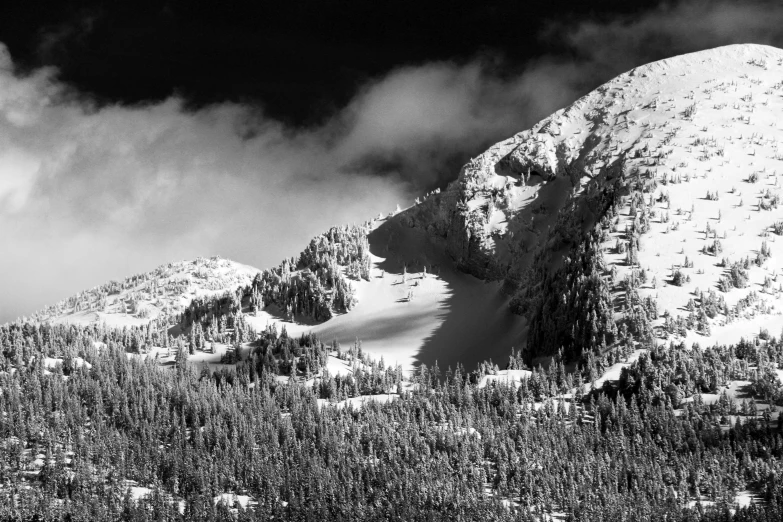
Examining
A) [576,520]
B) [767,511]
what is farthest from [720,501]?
[576,520]

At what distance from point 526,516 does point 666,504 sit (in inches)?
1212

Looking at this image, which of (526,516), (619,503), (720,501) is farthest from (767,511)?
(526,516)

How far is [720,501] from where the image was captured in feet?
645

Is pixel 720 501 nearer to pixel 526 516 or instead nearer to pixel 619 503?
pixel 619 503

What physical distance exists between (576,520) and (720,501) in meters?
31.3

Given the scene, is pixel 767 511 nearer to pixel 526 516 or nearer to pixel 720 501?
pixel 720 501

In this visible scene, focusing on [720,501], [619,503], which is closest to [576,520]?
[619,503]

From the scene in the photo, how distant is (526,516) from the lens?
653 feet

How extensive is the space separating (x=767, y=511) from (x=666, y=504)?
20.5 meters

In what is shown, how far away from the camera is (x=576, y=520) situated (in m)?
197

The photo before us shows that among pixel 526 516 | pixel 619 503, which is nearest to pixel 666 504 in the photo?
pixel 619 503

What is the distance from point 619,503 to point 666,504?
10.3m

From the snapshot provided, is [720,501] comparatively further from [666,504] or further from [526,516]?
[526,516]

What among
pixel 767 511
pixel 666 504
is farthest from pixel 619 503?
pixel 767 511
